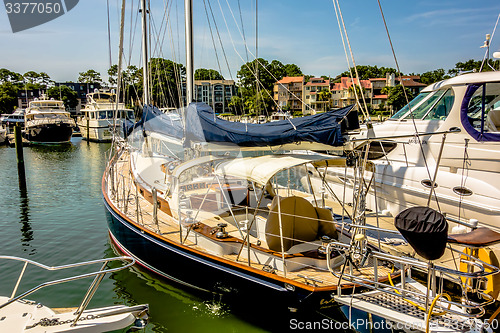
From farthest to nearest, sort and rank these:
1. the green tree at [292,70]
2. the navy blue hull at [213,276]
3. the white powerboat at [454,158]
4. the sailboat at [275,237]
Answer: the green tree at [292,70], the white powerboat at [454,158], the navy blue hull at [213,276], the sailboat at [275,237]

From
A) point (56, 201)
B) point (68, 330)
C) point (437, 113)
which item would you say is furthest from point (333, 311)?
point (56, 201)

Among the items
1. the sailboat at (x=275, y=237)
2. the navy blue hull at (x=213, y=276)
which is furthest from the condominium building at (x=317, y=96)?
the navy blue hull at (x=213, y=276)

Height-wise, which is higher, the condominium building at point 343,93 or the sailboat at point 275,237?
the condominium building at point 343,93

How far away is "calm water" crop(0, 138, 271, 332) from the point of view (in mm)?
6613

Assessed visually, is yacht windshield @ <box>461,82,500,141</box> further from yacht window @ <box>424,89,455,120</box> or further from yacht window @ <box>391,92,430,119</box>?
yacht window @ <box>391,92,430,119</box>

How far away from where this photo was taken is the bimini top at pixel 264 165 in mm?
5824

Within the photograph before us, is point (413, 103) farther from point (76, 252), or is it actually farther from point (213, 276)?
point (76, 252)

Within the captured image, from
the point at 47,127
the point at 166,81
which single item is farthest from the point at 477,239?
the point at 47,127

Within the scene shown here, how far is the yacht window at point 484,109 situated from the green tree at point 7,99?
8049 cm

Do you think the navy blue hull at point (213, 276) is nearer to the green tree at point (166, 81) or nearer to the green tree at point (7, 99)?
the green tree at point (166, 81)

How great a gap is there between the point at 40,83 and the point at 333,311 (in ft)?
336

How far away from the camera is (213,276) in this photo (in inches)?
256

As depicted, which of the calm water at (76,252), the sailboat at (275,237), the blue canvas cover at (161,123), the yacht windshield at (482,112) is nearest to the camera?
the sailboat at (275,237)

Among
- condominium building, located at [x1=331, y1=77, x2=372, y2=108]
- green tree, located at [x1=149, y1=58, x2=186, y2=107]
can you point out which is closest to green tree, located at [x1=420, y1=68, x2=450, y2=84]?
condominium building, located at [x1=331, y1=77, x2=372, y2=108]
